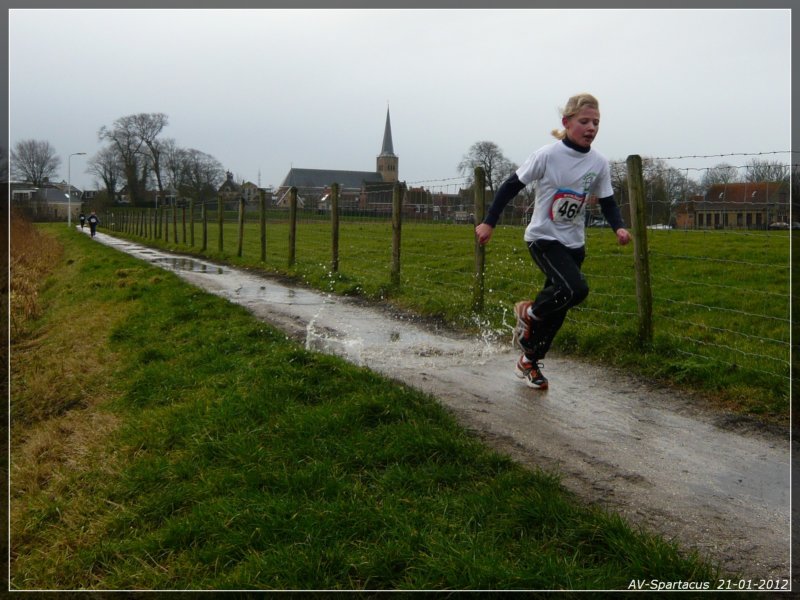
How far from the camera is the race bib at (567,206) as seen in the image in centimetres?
507

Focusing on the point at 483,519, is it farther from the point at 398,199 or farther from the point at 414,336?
the point at 398,199

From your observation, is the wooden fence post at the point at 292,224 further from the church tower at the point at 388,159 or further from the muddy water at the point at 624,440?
the church tower at the point at 388,159

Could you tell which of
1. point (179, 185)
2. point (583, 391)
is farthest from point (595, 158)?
point (179, 185)

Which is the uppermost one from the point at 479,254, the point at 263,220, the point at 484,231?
the point at 263,220

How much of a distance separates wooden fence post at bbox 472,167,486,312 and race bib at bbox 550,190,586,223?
12.0 feet

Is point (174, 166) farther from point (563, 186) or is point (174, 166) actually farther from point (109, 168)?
point (563, 186)

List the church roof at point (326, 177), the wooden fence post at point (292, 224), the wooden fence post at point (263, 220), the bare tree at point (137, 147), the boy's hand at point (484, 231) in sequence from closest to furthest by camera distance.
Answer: the boy's hand at point (484, 231), the wooden fence post at point (292, 224), the wooden fence post at point (263, 220), the bare tree at point (137, 147), the church roof at point (326, 177)

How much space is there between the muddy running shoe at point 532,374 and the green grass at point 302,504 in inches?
46.8

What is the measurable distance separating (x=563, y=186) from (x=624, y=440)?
1.88 meters

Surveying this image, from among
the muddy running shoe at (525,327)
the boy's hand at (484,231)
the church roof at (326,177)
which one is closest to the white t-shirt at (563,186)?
the boy's hand at (484,231)

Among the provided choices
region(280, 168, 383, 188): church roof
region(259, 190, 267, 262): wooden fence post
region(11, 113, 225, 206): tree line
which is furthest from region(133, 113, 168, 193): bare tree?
region(259, 190, 267, 262): wooden fence post

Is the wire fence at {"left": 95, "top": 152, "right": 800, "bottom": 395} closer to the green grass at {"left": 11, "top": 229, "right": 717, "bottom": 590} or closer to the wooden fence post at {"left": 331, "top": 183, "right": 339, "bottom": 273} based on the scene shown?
the wooden fence post at {"left": 331, "top": 183, "right": 339, "bottom": 273}

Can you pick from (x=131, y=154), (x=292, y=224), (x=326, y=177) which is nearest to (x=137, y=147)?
(x=131, y=154)

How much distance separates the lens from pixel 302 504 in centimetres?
361
